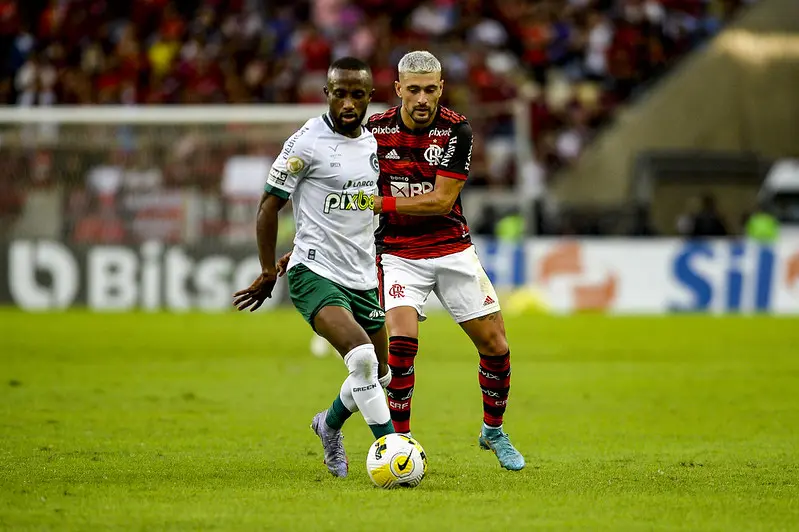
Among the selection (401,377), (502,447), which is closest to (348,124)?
(401,377)

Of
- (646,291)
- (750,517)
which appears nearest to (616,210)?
(646,291)

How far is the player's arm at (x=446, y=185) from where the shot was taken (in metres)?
8.07

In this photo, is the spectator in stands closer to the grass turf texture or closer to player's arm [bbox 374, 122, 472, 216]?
the grass turf texture

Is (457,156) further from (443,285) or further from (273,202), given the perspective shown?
(273,202)

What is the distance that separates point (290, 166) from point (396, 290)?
1.27m

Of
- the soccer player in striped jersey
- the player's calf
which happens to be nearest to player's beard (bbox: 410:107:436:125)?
the soccer player in striped jersey

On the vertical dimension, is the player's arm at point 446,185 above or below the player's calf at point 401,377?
above

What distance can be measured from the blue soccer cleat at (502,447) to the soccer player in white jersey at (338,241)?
2.98ft

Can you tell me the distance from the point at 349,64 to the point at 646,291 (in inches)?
669

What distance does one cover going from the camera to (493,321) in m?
8.52

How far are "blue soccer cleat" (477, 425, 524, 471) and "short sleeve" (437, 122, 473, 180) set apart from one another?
64.1 inches

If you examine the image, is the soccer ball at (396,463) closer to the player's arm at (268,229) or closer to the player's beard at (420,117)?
the player's arm at (268,229)

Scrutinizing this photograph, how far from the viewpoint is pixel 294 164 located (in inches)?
299

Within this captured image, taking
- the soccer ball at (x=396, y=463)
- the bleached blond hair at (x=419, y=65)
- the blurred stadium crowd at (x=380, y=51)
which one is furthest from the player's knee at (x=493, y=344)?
the blurred stadium crowd at (x=380, y=51)
